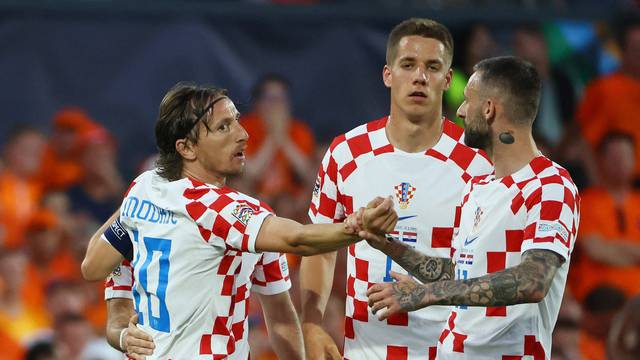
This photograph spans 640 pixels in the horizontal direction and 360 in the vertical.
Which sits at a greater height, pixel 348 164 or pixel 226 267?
pixel 348 164

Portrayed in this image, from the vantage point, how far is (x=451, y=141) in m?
4.93

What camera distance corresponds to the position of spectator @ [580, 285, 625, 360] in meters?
8.64

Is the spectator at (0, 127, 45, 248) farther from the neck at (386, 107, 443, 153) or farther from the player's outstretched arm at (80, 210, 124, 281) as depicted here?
the neck at (386, 107, 443, 153)

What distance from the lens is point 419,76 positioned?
191 inches

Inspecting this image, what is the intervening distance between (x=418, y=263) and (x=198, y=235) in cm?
86

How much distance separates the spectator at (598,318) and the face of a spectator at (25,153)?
439 centimetres

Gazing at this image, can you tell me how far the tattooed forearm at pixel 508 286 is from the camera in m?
3.85

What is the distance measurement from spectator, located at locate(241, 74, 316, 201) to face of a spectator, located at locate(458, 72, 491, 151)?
4.58 metres

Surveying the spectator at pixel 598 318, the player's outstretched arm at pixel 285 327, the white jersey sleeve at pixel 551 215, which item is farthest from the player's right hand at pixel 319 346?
the spectator at pixel 598 318

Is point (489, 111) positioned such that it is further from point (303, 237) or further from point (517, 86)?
point (303, 237)

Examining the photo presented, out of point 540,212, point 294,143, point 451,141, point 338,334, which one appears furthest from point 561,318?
point 540,212

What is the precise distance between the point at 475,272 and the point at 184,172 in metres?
1.19

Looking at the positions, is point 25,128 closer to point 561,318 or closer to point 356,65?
point 356,65

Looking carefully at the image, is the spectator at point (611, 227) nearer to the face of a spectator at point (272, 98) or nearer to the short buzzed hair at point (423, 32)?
the face of a spectator at point (272, 98)
